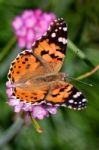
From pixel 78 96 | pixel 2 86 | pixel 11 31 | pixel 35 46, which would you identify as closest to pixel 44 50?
pixel 35 46

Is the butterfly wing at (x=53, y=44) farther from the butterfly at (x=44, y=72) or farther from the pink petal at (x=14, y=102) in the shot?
the pink petal at (x=14, y=102)

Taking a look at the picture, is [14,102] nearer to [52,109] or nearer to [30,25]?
[52,109]

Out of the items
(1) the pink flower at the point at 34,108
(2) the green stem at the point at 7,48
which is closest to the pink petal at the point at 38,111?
(1) the pink flower at the point at 34,108

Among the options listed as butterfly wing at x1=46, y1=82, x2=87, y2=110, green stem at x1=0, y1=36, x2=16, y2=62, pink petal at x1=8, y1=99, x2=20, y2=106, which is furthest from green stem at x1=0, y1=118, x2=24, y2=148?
green stem at x1=0, y1=36, x2=16, y2=62

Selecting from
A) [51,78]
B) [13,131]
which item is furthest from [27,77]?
[13,131]

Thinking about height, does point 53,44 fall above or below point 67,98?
above

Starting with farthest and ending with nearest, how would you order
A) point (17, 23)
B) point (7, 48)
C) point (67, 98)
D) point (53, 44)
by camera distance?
point (17, 23), point (7, 48), point (53, 44), point (67, 98)

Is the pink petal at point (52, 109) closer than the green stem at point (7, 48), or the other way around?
the pink petal at point (52, 109)

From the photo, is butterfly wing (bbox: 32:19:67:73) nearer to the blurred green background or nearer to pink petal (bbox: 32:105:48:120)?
pink petal (bbox: 32:105:48:120)
